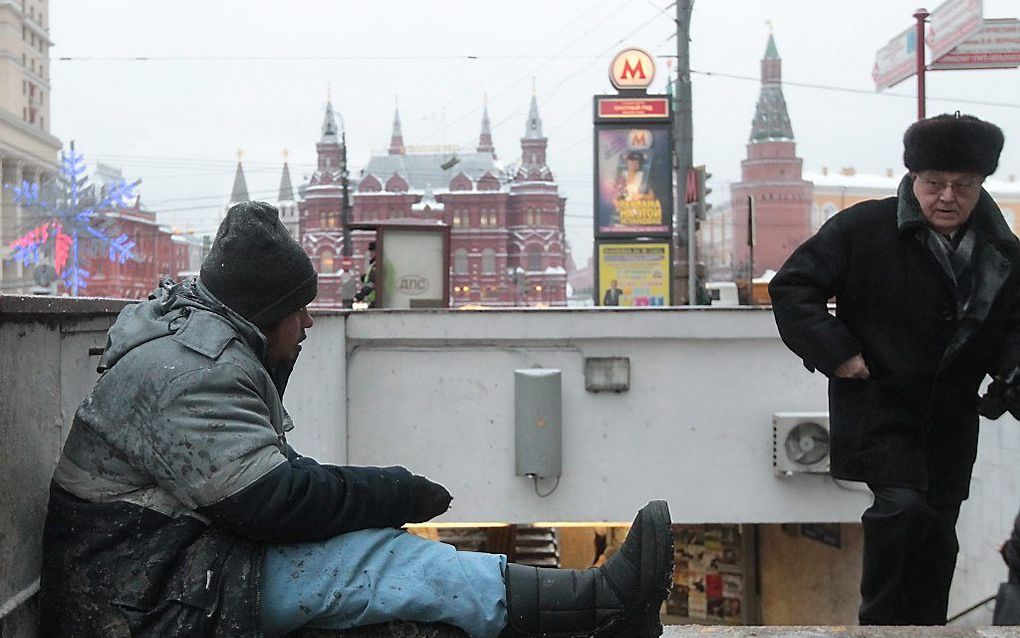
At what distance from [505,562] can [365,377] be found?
6.09 metres

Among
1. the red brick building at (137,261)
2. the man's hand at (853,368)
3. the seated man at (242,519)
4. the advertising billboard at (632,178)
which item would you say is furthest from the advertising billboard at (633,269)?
the red brick building at (137,261)

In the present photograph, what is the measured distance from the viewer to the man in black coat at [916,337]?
10.0 feet

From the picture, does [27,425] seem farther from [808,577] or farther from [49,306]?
[808,577]

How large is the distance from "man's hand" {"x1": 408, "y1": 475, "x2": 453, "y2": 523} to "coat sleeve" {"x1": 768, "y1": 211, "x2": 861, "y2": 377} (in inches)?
51.8

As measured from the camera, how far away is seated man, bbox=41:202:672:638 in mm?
2086

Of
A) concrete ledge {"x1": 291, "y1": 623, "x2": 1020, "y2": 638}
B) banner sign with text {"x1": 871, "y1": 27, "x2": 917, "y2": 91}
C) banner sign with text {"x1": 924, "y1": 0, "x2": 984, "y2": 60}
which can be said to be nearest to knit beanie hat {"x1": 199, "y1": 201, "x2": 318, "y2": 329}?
concrete ledge {"x1": 291, "y1": 623, "x2": 1020, "y2": 638}

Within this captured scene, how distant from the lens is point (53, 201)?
37688mm

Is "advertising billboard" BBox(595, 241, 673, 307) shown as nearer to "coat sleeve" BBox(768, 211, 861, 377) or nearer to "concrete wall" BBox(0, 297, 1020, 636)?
"concrete wall" BBox(0, 297, 1020, 636)

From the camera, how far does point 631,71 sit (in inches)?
931

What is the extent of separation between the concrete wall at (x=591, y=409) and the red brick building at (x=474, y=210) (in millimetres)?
73685

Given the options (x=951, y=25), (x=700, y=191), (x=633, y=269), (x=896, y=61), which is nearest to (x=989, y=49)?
(x=951, y=25)

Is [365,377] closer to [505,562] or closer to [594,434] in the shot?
[594,434]

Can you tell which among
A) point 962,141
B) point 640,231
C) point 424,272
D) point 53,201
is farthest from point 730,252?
point 962,141

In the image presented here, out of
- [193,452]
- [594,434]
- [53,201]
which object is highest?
[53,201]
